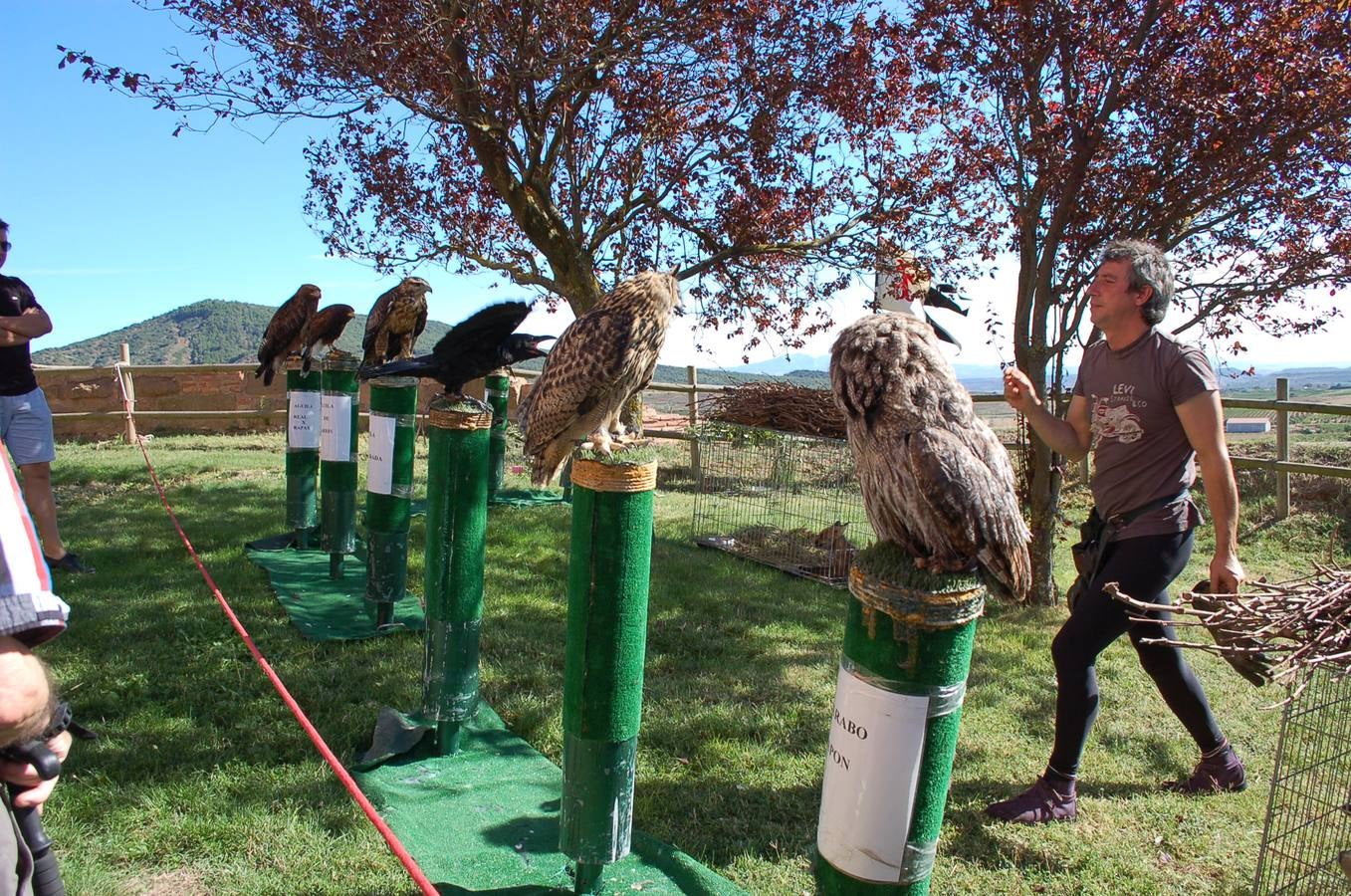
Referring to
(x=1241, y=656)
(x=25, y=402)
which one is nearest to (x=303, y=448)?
(x=25, y=402)

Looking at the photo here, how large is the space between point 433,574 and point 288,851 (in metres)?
1.11

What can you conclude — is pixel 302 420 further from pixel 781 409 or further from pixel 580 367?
pixel 781 409

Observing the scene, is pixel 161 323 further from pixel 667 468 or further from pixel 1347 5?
pixel 1347 5

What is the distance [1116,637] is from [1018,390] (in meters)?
0.98

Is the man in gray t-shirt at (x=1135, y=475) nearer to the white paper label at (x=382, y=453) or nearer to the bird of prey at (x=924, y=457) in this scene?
the bird of prey at (x=924, y=457)

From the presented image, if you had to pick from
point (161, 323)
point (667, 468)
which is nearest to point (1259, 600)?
point (667, 468)

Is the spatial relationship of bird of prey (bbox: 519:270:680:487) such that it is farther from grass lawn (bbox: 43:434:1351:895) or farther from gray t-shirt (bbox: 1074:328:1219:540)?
gray t-shirt (bbox: 1074:328:1219:540)

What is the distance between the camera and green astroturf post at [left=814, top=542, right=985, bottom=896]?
1662 mm

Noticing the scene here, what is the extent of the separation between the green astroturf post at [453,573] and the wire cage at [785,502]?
336cm

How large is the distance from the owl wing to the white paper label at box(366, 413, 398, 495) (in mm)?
1162

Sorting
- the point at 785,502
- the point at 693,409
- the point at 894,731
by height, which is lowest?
the point at 785,502

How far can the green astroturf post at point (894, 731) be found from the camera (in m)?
1.66

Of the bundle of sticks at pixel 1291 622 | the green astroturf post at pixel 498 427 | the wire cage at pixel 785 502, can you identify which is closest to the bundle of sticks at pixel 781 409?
the wire cage at pixel 785 502

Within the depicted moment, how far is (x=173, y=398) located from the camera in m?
12.2
